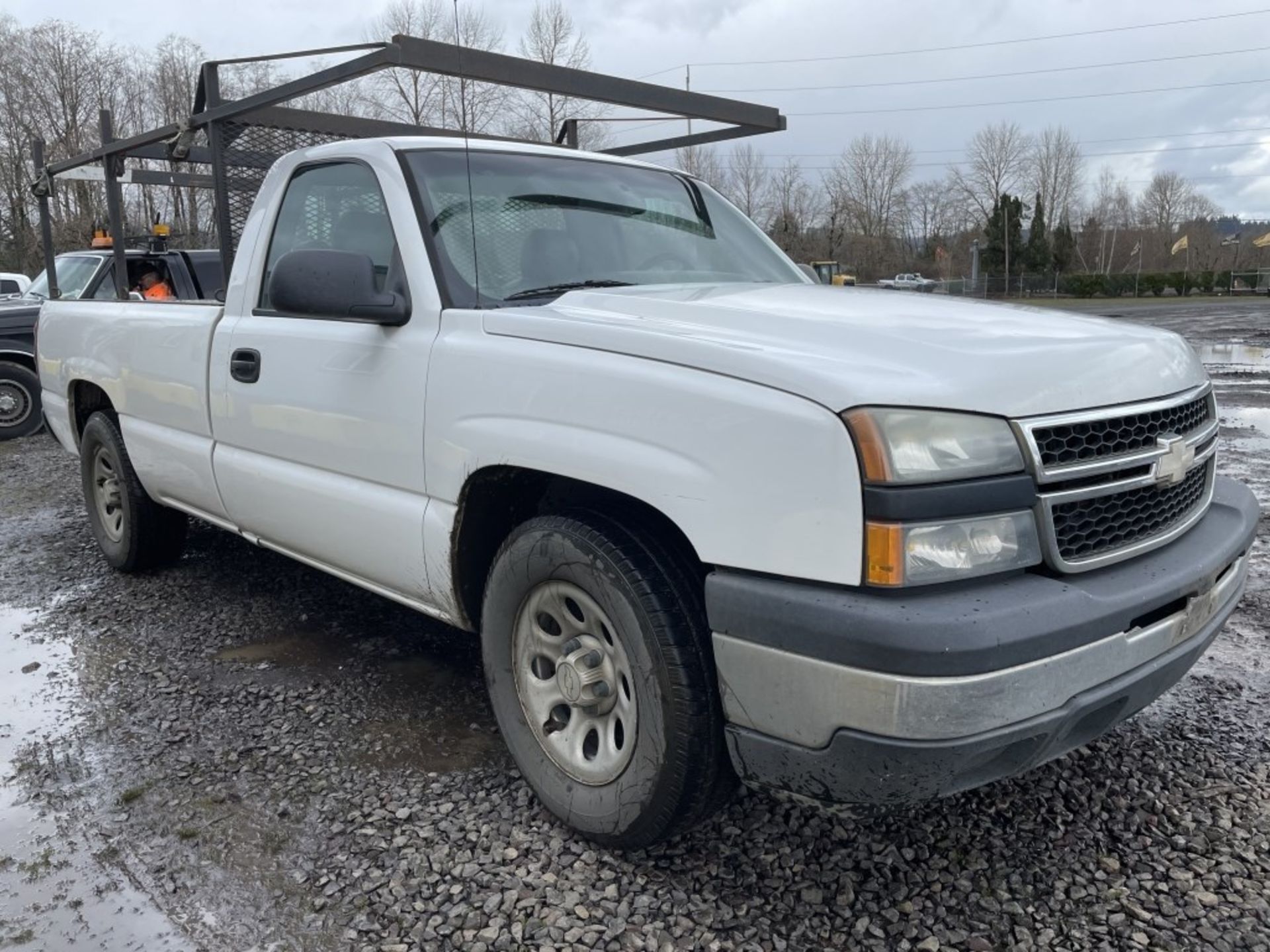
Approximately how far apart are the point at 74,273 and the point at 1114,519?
1056cm

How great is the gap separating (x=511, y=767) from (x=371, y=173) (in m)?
1.99

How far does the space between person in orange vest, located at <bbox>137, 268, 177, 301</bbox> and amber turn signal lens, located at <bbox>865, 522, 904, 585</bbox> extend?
8005 millimetres

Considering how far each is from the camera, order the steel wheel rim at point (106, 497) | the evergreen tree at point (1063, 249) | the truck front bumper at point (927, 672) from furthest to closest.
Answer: the evergreen tree at point (1063, 249) → the steel wheel rim at point (106, 497) → the truck front bumper at point (927, 672)

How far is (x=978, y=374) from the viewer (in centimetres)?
212

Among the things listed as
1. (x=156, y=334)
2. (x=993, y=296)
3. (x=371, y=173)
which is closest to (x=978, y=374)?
(x=371, y=173)

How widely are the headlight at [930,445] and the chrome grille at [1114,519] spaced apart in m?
0.20

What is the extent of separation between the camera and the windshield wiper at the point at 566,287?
121 inches

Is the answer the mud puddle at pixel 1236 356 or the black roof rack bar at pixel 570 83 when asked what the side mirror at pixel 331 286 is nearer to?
the black roof rack bar at pixel 570 83

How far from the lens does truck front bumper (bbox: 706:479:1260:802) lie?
6.40 ft

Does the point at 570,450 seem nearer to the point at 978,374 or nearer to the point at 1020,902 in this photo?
the point at 978,374

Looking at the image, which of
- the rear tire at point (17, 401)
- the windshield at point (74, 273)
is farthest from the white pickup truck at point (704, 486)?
the rear tire at point (17, 401)

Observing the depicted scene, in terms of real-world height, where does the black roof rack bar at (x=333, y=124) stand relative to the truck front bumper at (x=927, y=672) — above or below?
above

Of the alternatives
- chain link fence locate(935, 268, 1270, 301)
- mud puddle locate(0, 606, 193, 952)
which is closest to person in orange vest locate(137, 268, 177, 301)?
mud puddle locate(0, 606, 193, 952)

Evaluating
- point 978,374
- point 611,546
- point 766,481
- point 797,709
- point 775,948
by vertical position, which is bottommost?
point 775,948
